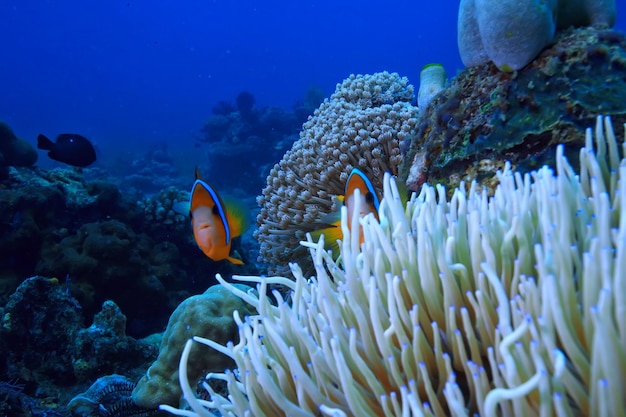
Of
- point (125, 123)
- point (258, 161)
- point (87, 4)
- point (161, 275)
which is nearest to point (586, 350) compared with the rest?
point (161, 275)

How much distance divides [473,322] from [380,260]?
0.36 m

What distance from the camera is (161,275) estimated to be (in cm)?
720

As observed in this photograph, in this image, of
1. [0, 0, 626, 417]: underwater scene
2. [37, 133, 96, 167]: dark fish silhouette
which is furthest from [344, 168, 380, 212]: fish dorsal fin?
[37, 133, 96, 167]: dark fish silhouette

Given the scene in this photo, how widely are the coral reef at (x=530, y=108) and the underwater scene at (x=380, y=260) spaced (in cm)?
1

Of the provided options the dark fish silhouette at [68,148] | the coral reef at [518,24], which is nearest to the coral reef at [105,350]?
the dark fish silhouette at [68,148]

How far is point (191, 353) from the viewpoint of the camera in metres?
3.54

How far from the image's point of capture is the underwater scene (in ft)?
3.67

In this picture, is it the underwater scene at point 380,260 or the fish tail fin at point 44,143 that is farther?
the fish tail fin at point 44,143

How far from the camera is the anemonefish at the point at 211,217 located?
10.5ft

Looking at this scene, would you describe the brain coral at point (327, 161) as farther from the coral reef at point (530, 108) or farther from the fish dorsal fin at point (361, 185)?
the fish dorsal fin at point (361, 185)

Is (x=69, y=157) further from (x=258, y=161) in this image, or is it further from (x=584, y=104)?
(x=258, y=161)

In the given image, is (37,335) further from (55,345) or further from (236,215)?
(236,215)

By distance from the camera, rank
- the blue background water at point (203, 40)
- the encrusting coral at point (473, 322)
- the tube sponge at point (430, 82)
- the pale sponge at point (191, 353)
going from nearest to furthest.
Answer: the encrusting coral at point (473, 322)
the pale sponge at point (191, 353)
the tube sponge at point (430, 82)
the blue background water at point (203, 40)

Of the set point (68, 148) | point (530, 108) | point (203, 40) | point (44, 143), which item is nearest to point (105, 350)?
point (68, 148)
